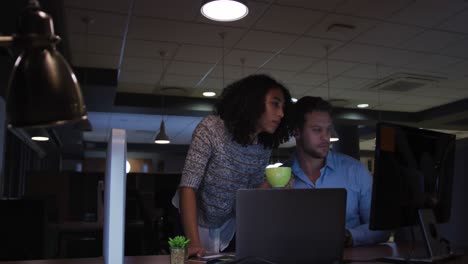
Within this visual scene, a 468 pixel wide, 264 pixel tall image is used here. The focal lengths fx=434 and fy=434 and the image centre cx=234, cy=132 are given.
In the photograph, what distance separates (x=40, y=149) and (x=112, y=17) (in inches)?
369

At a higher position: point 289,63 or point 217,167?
point 289,63

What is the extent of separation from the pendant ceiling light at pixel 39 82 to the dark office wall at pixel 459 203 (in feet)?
5.05

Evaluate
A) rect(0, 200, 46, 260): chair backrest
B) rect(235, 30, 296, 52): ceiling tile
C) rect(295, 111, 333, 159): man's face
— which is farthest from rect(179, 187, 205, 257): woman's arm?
rect(235, 30, 296, 52): ceiling tile

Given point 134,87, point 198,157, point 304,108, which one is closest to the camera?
point 198,157

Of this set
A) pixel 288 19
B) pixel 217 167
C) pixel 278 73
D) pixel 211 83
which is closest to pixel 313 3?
pixel 288 19

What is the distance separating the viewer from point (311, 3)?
12.9 ft

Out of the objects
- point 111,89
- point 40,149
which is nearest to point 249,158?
point 111,89

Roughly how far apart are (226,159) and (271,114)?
0.28 m

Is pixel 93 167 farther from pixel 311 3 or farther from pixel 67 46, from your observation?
Result: pixel 311 3

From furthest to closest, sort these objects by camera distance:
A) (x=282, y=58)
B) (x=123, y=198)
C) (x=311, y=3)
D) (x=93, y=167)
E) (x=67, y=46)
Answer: (x=93, y=167), (x=282, y=58), (x=67, y=46), (x=311, y=3), (x=123, y=198)

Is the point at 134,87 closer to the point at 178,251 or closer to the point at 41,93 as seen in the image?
the point at 178,251

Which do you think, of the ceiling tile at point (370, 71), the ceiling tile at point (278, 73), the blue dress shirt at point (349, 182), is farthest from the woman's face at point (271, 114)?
the ceiling tile at point (370, 71)

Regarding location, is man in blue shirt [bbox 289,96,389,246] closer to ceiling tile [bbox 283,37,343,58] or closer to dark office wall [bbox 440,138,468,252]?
dark office wall [bbox 440,138,468,252]

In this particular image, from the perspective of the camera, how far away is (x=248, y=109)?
1.88 m
